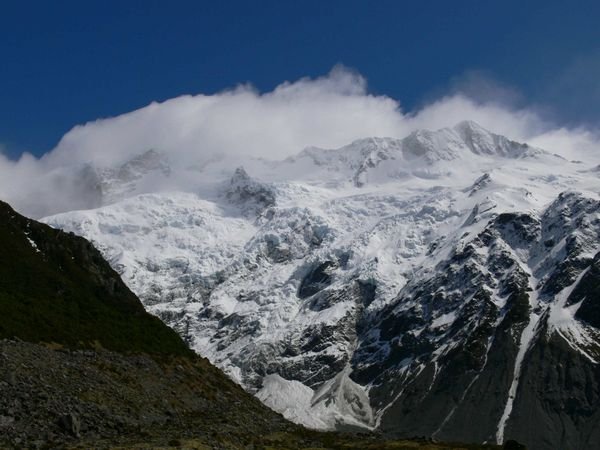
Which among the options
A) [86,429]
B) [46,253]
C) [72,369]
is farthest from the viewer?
[46,253]

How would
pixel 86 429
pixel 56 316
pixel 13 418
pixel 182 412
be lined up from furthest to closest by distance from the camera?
pixel 56 316, pixel 182 412, pixel 86 429, pixel 13 418

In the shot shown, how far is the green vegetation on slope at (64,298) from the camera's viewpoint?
8344cm

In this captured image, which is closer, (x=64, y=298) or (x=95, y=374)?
(x=95, y=374)

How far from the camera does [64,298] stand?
3900 inches

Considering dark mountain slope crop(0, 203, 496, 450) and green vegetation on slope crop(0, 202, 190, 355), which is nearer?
dark mountain slope crop(0, 203, 496, 450)

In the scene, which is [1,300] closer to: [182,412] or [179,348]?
[182,412]

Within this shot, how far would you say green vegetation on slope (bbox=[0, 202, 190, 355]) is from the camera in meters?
83.4

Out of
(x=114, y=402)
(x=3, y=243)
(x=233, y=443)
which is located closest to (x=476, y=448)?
(x=233, y=443)

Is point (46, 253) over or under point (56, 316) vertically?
over

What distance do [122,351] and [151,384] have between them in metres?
8.53

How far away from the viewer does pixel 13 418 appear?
2281 inches

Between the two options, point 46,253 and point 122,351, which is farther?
point 46,253

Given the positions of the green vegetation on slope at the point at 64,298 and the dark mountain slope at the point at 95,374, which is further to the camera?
the green vegetation on slope at the point at 64,298

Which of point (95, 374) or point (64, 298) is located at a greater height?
point (64, 298)
